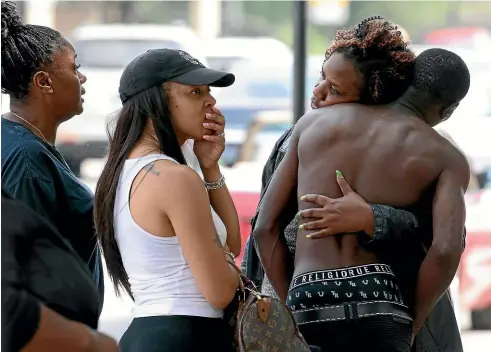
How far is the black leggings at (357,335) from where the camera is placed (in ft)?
8.61

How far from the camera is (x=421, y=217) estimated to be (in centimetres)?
273

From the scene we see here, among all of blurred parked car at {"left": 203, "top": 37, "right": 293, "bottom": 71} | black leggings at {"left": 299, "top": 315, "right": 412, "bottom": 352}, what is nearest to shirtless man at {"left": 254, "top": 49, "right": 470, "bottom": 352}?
black leggings at {"left": 299, "top": 315, "right": 412, "bottom": 352}

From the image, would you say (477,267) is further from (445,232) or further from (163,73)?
(163,73)

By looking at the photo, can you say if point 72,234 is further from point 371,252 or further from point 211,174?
point 371,252

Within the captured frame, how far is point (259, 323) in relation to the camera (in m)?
2.32

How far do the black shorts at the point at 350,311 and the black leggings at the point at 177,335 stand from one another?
375 mm

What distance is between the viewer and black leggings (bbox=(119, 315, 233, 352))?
2279mm

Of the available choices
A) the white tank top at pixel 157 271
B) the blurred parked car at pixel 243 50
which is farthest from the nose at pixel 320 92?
the blurred parked car at pixel 243 50

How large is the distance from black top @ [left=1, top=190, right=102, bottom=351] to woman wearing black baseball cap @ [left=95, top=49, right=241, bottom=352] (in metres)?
0.60

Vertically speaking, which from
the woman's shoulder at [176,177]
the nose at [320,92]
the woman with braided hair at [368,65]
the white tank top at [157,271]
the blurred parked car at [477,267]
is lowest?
the blurred parked car at [477,267]

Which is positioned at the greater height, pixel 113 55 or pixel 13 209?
pixel 13 209

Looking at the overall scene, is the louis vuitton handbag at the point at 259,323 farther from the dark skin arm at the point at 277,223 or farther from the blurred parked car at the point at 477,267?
the blurred parked car at the point at 477,267

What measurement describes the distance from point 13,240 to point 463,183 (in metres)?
1.47

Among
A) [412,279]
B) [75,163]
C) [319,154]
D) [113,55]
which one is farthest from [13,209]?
[113,55]
